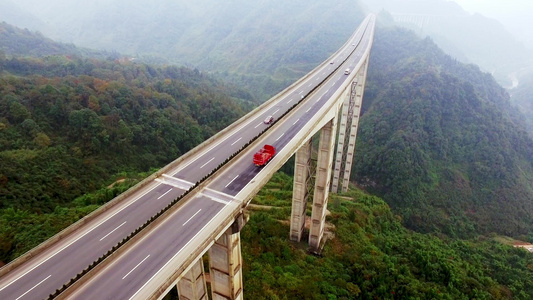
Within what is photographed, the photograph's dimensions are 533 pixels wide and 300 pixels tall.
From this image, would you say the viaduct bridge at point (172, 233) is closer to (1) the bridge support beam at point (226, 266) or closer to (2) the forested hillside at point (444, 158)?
(1) the bridge support beam at point (226, 266)

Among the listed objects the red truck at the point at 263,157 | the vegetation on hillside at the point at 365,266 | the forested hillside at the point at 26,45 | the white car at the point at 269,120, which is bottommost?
the vegetation on hillside at the point at 365,266

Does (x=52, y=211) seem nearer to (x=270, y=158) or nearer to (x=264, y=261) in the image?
(x=264, y=261)

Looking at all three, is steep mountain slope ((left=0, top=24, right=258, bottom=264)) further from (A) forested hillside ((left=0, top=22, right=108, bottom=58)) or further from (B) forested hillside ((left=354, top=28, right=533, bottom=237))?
(B) forested hillside ((left=354, top=28, right=533, bottom=237))

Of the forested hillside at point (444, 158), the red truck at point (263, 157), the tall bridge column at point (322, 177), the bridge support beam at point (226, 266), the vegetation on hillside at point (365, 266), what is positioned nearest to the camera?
the bridge support beam at point (226, 266)

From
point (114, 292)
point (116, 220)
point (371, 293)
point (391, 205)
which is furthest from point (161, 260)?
point (391, 205)

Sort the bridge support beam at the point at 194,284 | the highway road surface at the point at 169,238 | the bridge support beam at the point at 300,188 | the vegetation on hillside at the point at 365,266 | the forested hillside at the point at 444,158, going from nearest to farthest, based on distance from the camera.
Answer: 1. the highway road surface at the point at 169,238
2. the bridge support beam at the point at 194,284
3. the vegetation on hillside at the point at 365,266
4. the bridge support beam at the point at 300,188
5. the forested hillside at the point at 444,158

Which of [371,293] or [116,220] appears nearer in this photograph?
[116,220]

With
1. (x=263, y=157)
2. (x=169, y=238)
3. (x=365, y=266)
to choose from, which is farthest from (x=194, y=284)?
(x=365, y=266)

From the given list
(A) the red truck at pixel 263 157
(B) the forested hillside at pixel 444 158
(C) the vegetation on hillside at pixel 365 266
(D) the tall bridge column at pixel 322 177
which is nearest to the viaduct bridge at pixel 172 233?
(D) the tall bridge column at pixel 322 177
